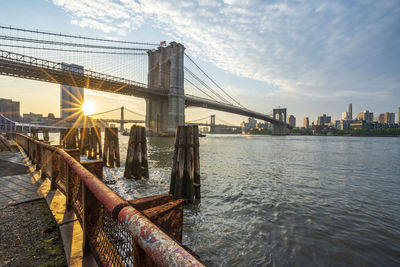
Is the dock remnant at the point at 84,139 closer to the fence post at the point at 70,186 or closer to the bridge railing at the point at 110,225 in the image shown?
the bridge railing at the point at 110,225

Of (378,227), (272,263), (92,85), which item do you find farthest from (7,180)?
(92,85)

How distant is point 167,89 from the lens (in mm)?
50594

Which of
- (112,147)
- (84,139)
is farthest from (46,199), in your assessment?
(84,139)

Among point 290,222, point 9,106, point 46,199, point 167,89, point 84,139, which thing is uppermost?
point 9,106

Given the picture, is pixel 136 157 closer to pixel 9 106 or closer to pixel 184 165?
pixel 184 165

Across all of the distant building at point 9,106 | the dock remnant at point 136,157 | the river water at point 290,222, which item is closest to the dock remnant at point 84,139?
the dock remnant at point 136,157

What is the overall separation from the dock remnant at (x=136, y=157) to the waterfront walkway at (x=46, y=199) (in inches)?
144

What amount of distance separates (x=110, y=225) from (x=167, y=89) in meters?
50.6

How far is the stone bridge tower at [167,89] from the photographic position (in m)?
47.4

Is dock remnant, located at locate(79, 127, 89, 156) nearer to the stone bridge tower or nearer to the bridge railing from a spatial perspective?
the bridge railing

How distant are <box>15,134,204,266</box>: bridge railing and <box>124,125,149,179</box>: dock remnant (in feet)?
15.7

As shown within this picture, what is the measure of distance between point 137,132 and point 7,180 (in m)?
4.75

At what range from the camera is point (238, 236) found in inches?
163

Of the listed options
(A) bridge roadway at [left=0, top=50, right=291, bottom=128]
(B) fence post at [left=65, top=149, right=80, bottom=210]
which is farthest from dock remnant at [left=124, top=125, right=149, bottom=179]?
(A) bridge roadway at [left=0, top=50, right=291, bottom=128]
